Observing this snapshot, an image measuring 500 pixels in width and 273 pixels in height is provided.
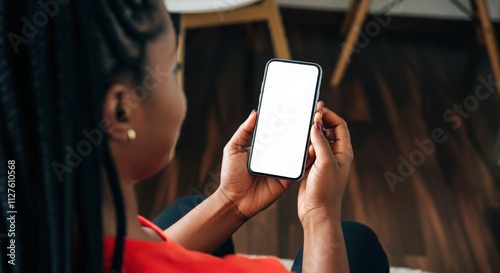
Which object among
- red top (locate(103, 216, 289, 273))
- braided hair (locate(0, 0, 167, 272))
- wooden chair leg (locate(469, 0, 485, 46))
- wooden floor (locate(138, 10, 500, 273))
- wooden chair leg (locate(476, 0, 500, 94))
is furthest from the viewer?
wooden chair leg (locate(469, 0, 485, 46))

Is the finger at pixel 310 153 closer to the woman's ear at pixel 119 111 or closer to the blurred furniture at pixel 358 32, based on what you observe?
the woman's ear at pixel 119 111

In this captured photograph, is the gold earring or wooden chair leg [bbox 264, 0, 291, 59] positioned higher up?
wooden chair leg [bbox 264, 0, 291, 59]

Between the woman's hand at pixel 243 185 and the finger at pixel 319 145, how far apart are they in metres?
0.07

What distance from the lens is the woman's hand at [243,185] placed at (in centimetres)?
77

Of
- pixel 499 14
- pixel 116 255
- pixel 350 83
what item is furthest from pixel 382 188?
pixel 116 255

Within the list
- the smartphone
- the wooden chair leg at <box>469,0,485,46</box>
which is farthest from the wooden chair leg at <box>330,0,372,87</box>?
the smartphone

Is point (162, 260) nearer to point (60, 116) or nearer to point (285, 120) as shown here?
point (60, 116)

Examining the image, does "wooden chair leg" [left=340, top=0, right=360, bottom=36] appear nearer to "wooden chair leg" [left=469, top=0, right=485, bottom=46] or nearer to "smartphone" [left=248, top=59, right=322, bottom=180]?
"wooden chair leg" [left=469, top=0, right=485, bottom=46]

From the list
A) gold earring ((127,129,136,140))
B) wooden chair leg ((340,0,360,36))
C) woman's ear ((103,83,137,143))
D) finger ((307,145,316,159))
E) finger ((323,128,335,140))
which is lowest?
finger ((307,145,316,159))

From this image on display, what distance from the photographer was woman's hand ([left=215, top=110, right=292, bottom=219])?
767 mm

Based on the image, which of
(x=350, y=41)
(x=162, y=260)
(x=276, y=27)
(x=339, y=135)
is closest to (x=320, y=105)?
(x=339, y=135)

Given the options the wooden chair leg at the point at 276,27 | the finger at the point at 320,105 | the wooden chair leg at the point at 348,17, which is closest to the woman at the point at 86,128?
the finger at the point at 320,105

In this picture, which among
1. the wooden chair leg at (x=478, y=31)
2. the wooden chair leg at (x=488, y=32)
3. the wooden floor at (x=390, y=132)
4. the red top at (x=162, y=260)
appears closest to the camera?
the red top at (x=162, y=260)

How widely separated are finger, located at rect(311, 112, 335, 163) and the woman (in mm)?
218
